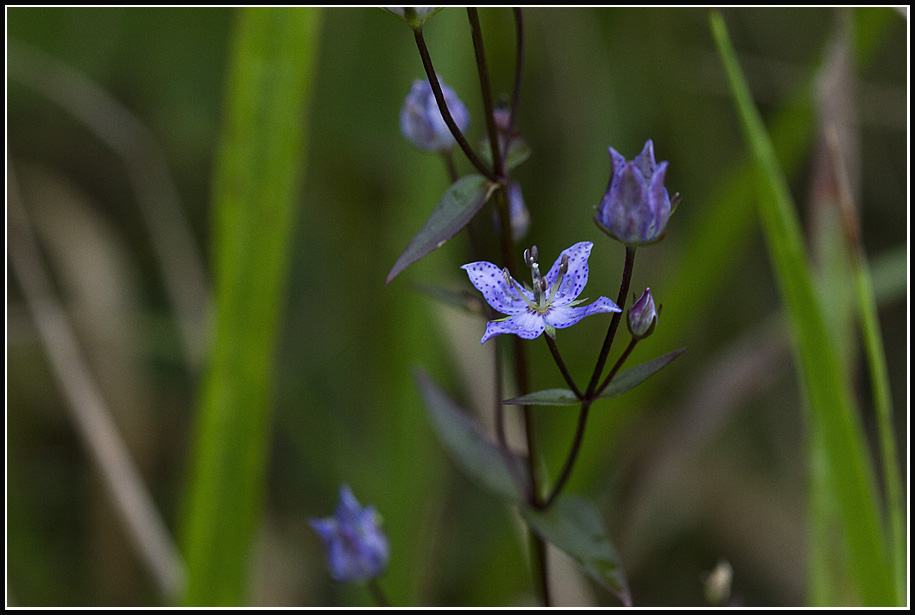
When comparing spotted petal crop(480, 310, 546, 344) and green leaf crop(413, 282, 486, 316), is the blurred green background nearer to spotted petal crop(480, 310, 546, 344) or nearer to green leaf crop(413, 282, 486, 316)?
green leaf crop(413, 282, 486, 316)

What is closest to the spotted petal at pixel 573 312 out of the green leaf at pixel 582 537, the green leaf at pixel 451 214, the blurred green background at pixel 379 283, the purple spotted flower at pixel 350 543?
the green leaf at pixel 451 214

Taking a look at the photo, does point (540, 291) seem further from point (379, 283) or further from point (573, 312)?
point (379, 283)

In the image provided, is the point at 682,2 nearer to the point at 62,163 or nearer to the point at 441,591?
the point at 441,591

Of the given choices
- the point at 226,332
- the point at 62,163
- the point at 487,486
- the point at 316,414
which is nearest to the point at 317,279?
the point at 316,414

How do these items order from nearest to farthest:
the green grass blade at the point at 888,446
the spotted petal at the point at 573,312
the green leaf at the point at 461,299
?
the spotted petal at the point at 573,312 < the green leaf at the point at 461,299 < the green grass blade at the point at 888,446

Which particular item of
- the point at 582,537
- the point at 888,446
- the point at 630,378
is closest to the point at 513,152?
the point at 630,378

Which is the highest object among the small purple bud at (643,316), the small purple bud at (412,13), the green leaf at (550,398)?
the small purple bud at (412,13)

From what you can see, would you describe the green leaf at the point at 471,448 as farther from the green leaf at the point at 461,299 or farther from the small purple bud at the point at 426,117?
the small purple bud at the point at 426,117
